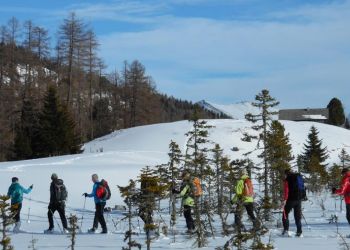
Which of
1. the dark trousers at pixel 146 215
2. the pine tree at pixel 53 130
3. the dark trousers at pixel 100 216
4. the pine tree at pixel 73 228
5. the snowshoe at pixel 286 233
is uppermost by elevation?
the pine tree at pixel 53 130

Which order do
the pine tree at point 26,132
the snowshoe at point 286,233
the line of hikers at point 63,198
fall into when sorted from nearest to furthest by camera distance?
the snowshoe at point 286,233 → the line of hikers at point 63,198 → the pine tree at point 26,132

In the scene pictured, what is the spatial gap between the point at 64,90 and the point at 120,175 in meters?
27.1

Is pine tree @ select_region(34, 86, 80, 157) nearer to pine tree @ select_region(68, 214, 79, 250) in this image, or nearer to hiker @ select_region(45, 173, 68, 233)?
hiker @ select_region(45, 173, 68, 233)

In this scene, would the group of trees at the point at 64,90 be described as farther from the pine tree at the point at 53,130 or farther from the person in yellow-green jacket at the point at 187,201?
the person in yellow-green jacket at the point at 187,201

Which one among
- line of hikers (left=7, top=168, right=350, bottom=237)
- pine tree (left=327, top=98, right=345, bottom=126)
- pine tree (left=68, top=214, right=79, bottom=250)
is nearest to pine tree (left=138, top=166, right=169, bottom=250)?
pine tree (left=68, top=214, right=79, bottom=250)

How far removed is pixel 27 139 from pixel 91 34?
16003mm

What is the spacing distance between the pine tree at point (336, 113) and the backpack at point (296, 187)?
8130cm

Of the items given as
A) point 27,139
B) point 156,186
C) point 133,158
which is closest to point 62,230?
point 156,186

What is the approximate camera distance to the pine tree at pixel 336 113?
91375 mm

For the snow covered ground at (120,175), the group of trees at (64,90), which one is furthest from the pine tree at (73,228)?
the group of trees at (64,90)

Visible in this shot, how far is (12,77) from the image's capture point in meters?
50.7

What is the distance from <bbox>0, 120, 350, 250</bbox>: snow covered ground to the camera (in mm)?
12234

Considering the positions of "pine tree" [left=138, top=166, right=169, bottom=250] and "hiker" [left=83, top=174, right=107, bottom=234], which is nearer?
"pine tree" [left=138, top=166, right=169, bottom=250]

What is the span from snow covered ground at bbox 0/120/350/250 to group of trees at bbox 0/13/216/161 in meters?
5.73
